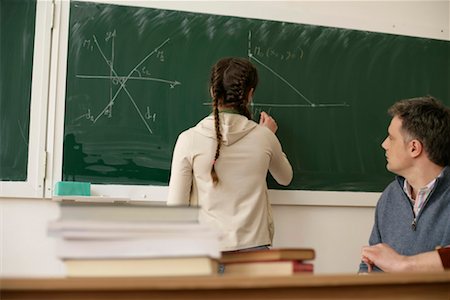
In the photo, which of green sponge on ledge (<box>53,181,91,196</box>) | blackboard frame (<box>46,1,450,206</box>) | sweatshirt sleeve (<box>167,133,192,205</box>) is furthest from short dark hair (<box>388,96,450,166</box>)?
green sponge on ledge (<box>53,181,91,196</box>)

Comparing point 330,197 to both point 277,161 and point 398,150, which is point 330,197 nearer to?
point 277,161

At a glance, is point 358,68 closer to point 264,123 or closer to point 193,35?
point 264,123

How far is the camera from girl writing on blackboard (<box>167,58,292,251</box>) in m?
2.46

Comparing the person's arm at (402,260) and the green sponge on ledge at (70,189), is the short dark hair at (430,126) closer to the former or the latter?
the person's arm at (402,260)

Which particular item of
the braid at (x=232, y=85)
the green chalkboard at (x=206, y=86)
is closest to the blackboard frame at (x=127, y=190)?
the green chalkboard at (x=206, y=86)

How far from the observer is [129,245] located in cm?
89

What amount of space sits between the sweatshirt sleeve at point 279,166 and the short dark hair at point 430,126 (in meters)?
0.63

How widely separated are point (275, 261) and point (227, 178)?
1.53 metres

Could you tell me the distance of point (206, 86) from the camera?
9.79 feet

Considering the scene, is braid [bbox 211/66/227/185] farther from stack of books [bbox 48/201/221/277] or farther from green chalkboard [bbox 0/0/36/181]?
stack of books [bbox 48/201/221/277]

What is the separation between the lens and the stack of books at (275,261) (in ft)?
3.10

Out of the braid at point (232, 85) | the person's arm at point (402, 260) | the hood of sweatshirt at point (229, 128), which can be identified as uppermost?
the braid at point (232, 85)

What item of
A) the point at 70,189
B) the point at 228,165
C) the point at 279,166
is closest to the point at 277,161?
the point at 279,166

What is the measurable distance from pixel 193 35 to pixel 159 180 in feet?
2.47
